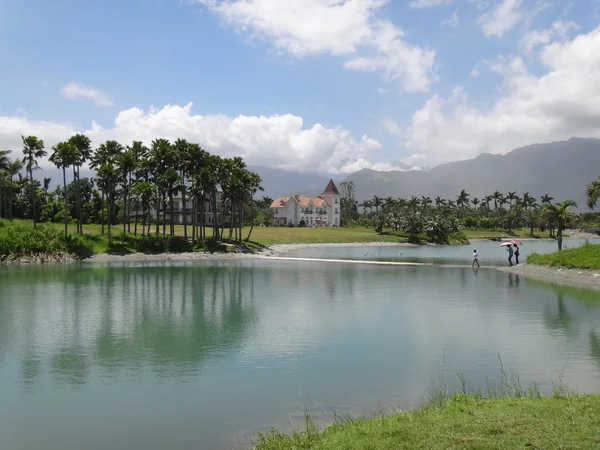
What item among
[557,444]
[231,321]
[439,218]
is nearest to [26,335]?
[231,321]

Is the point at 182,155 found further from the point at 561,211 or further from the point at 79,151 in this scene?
the point at 561,211

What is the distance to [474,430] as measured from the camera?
988cm

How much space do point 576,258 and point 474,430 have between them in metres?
43.6

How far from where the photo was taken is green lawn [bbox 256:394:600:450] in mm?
9164

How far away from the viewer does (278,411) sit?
541 inches

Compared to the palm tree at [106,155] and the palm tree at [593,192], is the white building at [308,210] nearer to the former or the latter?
the palm tree at [106,155]

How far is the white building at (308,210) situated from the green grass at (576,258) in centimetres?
12011

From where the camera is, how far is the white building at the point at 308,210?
173m

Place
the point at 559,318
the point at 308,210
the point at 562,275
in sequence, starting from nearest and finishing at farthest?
the point at 559,318 < the point at 562,275 < the point at 308,210

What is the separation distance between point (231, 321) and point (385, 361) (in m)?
10.6

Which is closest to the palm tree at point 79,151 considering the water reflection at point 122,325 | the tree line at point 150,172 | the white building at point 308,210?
the tree line at point 150,172

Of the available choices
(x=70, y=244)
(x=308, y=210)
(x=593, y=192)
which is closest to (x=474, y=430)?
(x=593, y=192)

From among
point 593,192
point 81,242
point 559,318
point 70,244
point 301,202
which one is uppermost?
point 301,202

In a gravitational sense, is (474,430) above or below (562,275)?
above
